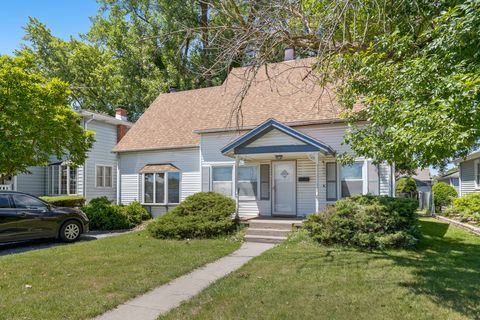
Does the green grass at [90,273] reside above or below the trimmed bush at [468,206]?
below

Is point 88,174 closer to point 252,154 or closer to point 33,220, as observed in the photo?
point 33,220

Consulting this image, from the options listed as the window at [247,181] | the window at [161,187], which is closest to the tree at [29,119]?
the window at [161,187]

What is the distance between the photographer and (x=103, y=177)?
67.2 feet

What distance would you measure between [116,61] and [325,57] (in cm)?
2224

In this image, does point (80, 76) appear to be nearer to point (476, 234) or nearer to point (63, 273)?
point (63, 273)

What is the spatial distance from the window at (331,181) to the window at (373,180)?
1223mm

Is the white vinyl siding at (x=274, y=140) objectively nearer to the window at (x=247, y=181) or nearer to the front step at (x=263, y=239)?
the window at (x=247, y=181)

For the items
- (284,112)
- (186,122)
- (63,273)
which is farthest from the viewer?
(186,122)

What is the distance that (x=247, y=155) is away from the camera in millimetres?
12695

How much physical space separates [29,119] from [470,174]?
23.8 metres

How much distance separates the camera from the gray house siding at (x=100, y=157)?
1942 centimetres

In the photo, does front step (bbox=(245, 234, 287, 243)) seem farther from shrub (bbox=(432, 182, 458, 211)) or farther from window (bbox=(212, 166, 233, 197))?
shrub (bbox=(432, 182, 458, 211))

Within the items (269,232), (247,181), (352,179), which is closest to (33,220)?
(269,232)

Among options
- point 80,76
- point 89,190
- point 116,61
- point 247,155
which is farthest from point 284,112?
point 80,76
